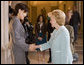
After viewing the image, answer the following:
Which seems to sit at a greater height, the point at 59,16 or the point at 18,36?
the point at 59,16

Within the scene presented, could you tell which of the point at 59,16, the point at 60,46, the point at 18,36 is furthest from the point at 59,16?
the point at 18,36

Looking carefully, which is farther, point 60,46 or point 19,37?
point 19,37

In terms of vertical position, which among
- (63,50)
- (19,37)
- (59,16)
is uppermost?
(59,16)

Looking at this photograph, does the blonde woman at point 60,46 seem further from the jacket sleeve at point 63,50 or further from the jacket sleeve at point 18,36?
the jacket sleeve at point 18,36

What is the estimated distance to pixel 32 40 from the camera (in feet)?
24.3

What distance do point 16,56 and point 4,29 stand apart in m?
→ 3.68

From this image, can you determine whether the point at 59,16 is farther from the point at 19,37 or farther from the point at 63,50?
the point at 19,37

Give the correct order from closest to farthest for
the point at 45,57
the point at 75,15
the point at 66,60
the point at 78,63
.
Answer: the point at 66,60, the point at 78,63, the point at 45,57, the point at 75,15

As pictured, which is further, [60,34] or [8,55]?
[8,55]

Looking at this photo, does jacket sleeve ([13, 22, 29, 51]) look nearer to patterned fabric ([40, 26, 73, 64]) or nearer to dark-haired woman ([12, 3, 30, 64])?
dark-haired woman ([12, 3, 30, 64])

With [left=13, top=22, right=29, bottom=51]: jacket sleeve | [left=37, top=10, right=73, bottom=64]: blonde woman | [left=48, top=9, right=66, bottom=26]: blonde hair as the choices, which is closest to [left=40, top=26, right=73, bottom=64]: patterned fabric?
[left=37, top=10, right=73, bottom=64]: blonde woman

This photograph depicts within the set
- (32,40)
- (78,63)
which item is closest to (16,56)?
(32,40)

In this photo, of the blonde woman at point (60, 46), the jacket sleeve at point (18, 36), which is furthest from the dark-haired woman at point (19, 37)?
the blonde woman at point (60, 46)

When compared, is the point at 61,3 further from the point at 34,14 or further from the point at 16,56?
the point at 16,56
